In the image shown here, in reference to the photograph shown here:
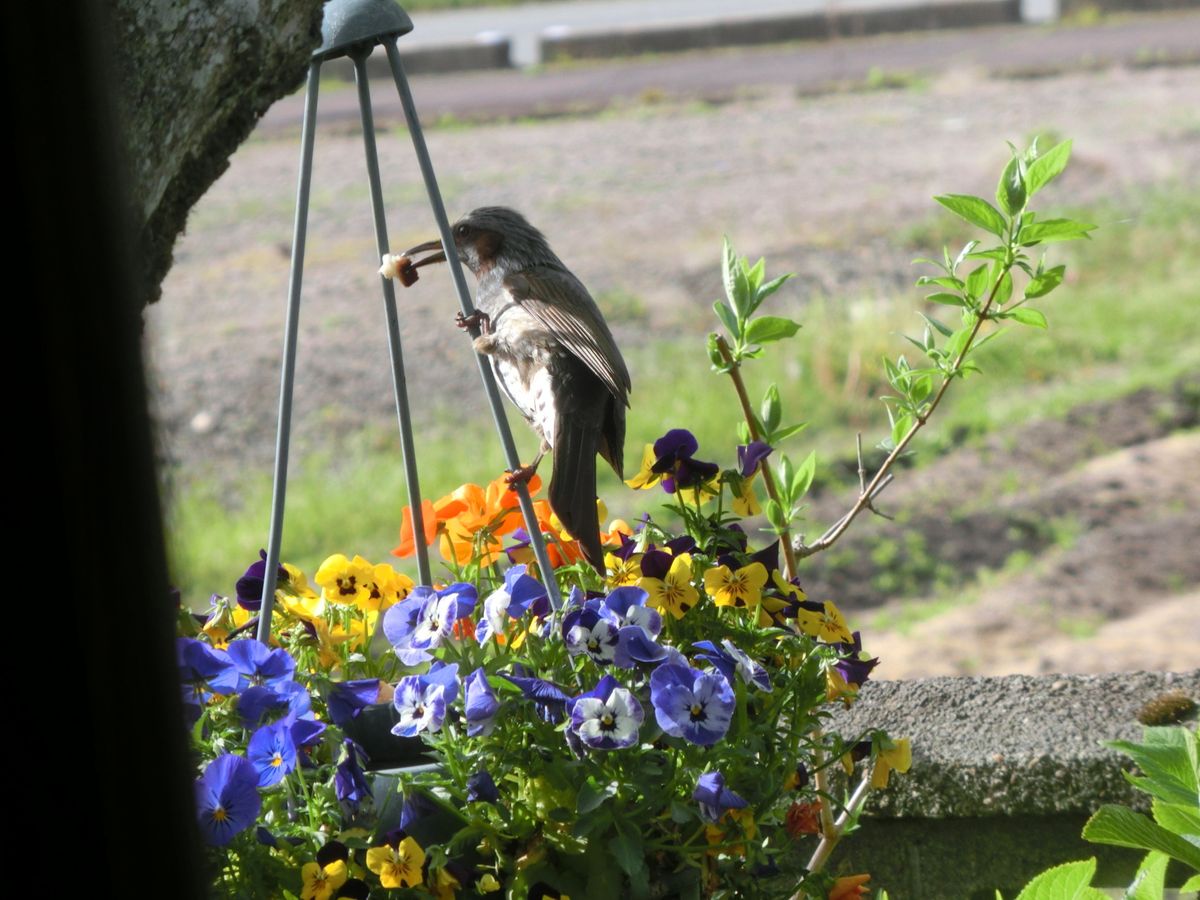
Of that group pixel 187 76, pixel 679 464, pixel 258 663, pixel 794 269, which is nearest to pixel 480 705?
pixel 258 663

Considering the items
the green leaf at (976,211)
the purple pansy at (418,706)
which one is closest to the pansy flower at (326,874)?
the purple pansy at (418,706)

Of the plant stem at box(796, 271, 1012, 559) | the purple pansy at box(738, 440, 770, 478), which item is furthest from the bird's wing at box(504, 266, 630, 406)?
the plant stem at box(796, 271, 1012, 559)

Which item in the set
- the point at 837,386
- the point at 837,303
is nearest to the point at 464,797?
the point at 837,386

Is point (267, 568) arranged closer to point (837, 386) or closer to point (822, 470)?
point (822, 470)

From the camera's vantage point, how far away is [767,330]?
1909 millimetres

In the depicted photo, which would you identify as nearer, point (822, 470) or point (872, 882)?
point (872, 882)

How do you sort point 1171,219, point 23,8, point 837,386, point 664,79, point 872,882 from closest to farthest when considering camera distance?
point 23,8, point 872,882, point 837,386, point 1171,219, point 664,79

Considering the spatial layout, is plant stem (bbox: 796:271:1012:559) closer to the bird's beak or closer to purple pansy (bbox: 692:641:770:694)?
purple pansy (bbox: 692:641:770:694)

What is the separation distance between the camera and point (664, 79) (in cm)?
1328

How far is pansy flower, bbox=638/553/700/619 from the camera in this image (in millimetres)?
1692

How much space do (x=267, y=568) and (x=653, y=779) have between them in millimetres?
563

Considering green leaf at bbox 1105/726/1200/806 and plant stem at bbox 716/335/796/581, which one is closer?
green leaf at bbox 1105/726/1200/806

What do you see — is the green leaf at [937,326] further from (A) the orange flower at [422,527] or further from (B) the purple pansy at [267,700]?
(B) the purple pansy at [267,700]

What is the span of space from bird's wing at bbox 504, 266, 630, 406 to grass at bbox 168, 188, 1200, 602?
10.4 feet
